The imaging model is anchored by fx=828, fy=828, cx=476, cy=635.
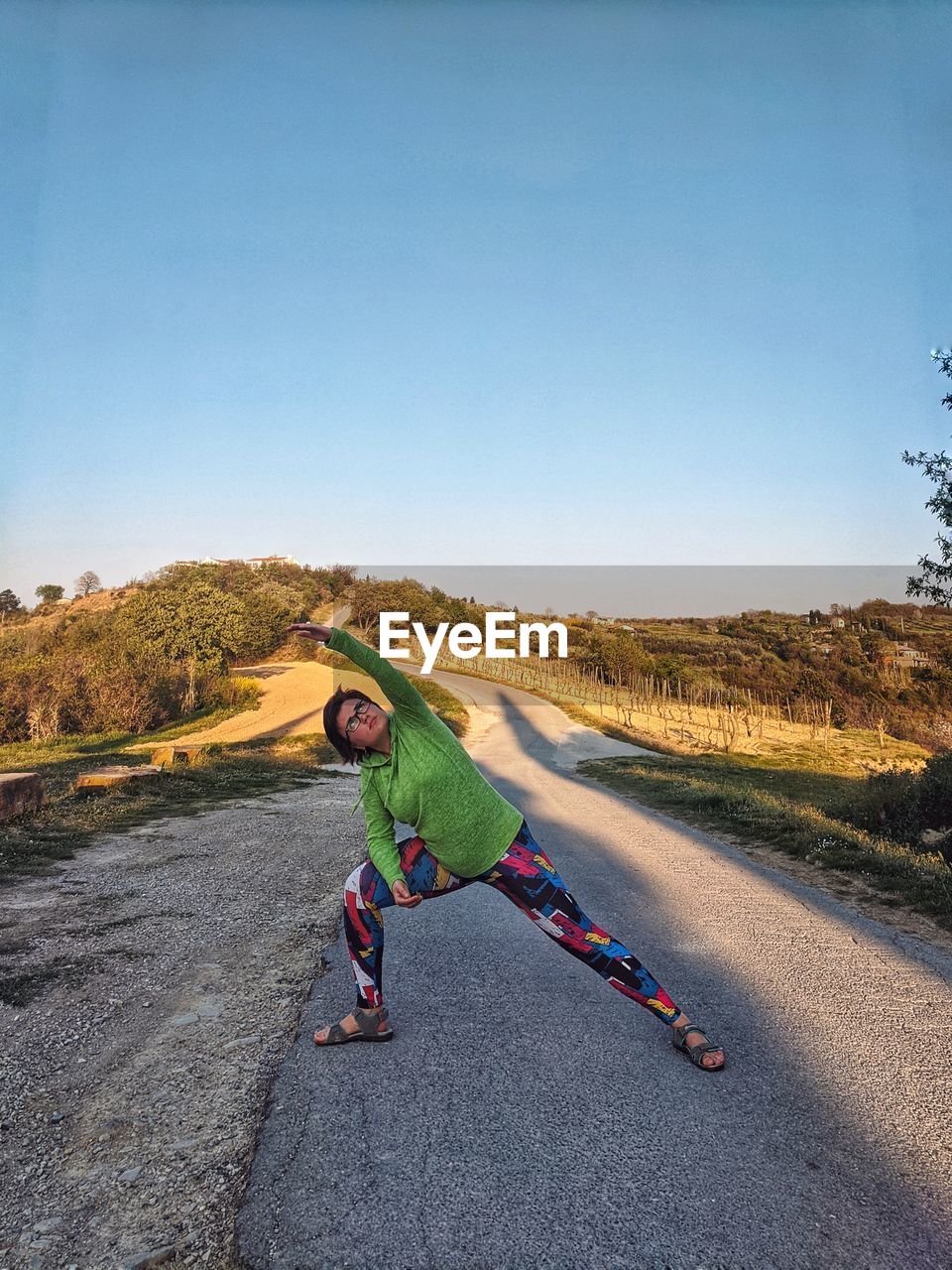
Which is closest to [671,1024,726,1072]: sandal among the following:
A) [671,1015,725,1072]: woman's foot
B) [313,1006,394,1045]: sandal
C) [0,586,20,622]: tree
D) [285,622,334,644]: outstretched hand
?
[671,1015,725,1072]: woman's foot

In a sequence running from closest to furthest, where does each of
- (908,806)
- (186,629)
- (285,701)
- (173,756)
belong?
1. (908,806)
2. (173,756)
3. (186,629)
4. (285,701)

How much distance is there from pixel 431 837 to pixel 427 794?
188mm

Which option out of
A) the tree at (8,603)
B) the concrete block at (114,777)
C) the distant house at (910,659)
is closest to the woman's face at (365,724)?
the concrete block at (114,777)

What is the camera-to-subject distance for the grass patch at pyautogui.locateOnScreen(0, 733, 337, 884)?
8.27 m

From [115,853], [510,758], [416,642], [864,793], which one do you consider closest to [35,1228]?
[115,853]

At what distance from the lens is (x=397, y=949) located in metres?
5.13

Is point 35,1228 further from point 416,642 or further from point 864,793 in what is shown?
point 416,642

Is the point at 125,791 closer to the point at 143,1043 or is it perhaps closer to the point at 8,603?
the point at 143,1043

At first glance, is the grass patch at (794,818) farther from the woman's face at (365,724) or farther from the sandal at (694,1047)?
the woman's face at (365,724)

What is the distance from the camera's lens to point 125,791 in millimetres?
12047

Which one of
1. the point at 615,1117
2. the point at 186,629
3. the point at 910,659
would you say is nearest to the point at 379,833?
the point at 615,1117

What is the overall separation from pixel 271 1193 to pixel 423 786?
142 cm

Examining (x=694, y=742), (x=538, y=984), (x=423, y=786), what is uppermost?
(x=423, y=786)

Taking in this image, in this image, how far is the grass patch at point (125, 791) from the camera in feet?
27.1
